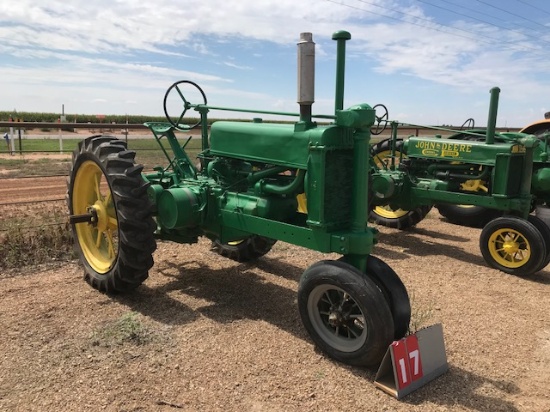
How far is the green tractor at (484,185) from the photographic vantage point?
549 cm

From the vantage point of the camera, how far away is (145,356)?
3232mm

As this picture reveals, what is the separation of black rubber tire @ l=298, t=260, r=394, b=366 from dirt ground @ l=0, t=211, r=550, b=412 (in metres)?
0.13

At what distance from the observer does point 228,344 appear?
3.45 metres

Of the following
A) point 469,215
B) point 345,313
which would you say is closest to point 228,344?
point 345,313

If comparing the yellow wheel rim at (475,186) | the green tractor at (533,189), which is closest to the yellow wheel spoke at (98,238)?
the green tractor at (533,189)

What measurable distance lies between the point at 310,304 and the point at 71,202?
9.01ft

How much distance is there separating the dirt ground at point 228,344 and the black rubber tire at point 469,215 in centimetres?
250

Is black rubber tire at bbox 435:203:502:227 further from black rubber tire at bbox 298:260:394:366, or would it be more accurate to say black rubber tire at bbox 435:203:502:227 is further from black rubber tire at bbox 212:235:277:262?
black rubber tire at bbox 298:260:394:366

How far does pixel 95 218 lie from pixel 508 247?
4.38 m

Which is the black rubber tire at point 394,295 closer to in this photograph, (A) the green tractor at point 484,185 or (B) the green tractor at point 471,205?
(A) the green tractor at point 484,185

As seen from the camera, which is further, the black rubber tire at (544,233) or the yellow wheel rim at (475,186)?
the yellow wheel rim at (475,186)

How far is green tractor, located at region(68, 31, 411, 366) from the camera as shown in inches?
125

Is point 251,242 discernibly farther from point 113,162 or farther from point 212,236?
point 113,162

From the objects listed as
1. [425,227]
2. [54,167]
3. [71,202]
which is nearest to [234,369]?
[71,202]
